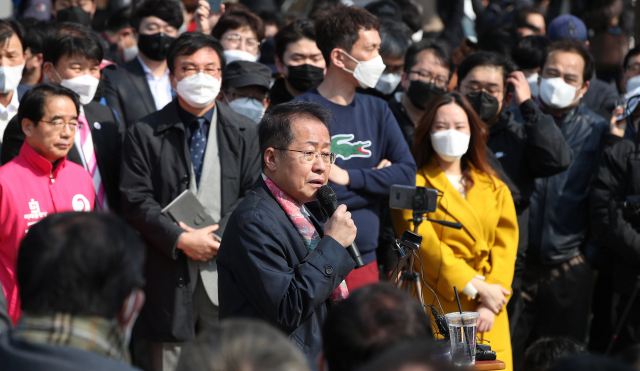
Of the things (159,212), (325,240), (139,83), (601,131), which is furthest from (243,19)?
(325,240)

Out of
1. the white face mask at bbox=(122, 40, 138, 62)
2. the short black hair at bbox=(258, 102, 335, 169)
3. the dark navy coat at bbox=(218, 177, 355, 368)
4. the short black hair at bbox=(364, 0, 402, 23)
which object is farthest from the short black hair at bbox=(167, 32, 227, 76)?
the short black hair at bbox=(364, 0, 402, 23)

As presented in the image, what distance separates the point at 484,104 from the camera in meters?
5.18

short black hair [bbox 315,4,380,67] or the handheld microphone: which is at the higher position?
short black hair [bbox 315,4,380,67]

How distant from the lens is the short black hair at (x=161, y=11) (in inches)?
232

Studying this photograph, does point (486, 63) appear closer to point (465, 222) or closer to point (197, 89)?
point (465, 222)

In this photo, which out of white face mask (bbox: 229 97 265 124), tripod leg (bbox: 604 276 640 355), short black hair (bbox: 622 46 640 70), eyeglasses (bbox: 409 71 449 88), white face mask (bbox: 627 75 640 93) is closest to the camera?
tripod leg (bbox: 604 276 640 355)

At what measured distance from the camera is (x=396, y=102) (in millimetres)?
5449

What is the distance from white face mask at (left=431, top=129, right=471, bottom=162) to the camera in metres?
4.57

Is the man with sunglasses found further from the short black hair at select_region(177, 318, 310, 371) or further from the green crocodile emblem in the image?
the short black hair at select_region(177, 318, 310, 371)

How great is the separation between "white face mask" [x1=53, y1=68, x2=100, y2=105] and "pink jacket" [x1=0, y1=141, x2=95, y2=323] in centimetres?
79

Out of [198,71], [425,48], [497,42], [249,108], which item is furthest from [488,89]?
[198,71]

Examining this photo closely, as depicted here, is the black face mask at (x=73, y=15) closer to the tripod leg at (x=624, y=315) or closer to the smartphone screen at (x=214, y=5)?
the smartphone screen at (x=214, y=5)

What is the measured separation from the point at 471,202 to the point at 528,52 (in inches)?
90.5

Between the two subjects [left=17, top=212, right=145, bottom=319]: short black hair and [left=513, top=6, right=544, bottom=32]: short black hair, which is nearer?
[left=17, top=212, right=145, bottom=319]: short black hair
